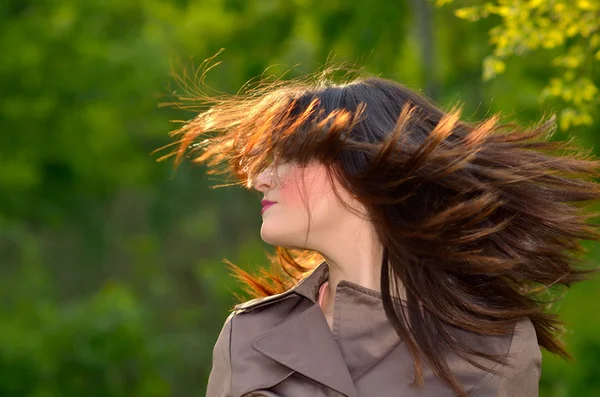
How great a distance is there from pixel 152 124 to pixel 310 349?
10.6 meters

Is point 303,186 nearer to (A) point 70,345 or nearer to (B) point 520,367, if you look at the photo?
(B) point 520,367

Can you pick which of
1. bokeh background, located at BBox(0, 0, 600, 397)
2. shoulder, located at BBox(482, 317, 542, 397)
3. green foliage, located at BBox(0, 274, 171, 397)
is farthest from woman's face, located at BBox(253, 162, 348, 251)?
green foliage, located at BBox(0, 274, 171, 397)

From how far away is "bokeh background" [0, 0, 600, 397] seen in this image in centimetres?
640

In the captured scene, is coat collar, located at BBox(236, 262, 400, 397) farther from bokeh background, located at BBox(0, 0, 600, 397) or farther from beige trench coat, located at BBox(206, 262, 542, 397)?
bokeh background, located at BBox(0, 0, 600, 397)

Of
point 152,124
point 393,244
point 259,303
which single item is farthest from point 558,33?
point 152,124

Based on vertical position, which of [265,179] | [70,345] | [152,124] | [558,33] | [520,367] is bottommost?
[70,345]

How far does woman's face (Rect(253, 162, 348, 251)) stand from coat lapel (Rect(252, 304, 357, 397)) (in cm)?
21

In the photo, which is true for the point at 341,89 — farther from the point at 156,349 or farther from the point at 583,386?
the point at 156,349

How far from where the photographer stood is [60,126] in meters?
10.8

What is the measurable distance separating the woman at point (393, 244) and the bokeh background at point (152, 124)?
158cm

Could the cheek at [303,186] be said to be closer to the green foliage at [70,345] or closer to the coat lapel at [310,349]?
the coat lapel at [310,349]

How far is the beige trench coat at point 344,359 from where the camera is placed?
2.70 meters

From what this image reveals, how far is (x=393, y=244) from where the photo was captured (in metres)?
2.88

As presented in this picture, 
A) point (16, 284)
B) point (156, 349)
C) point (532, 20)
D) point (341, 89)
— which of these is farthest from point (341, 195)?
point (156, 349)
